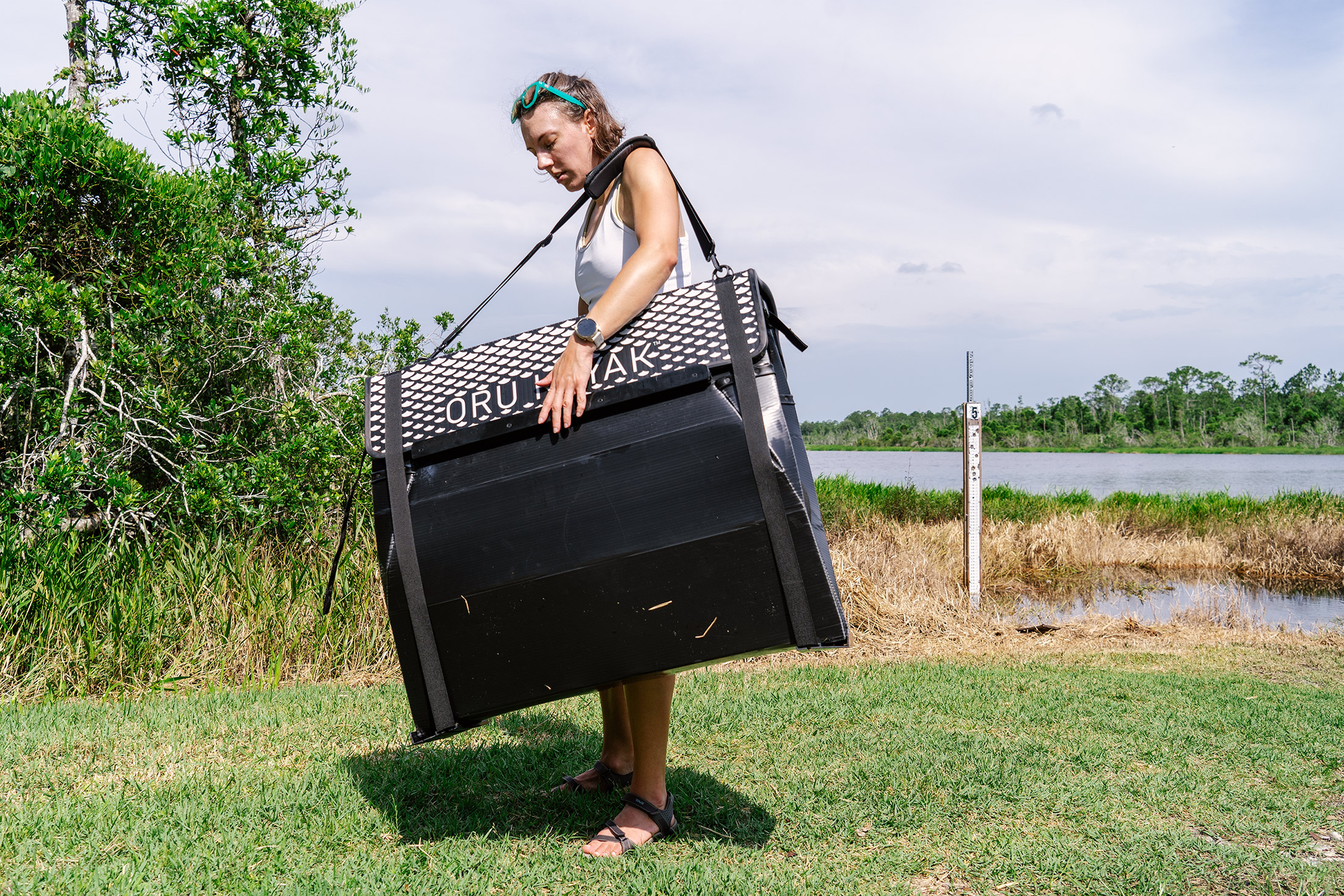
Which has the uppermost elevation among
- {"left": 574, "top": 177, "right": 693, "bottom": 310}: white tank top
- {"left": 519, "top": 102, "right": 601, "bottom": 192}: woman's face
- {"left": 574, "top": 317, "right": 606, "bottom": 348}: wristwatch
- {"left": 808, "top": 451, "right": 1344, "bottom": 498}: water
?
{"left": 519, "top": 102, "right": 601, "bottom": 192}: woman's face

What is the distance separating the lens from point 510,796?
271 cm

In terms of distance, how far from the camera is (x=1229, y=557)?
13469 millimetres

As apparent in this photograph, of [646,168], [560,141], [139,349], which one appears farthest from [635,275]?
[139,349]

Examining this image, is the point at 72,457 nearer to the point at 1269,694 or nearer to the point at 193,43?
the point at 193,43

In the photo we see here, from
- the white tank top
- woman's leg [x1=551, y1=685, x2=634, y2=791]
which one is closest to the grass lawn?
woman's leg [x1=551, y1=685, x2=634, y2=791]

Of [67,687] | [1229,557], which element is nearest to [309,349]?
[67,687]

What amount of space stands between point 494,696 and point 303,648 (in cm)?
368

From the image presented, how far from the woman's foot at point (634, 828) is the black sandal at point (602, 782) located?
0.99ft

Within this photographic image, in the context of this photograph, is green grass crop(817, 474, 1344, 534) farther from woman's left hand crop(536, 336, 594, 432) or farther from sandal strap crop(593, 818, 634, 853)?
woman's left hand crop(536, 336, 594, 432)

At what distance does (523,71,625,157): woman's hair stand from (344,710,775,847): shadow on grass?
185 cm

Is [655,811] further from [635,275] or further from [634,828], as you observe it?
[635,275]

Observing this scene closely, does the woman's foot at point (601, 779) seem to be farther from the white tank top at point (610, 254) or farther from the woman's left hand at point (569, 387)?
the white tank top at point (610, 254)

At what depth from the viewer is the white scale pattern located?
6.39 ft

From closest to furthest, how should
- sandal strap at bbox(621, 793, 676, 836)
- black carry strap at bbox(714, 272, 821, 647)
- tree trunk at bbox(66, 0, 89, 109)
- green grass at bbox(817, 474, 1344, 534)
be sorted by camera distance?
black carry strap at bbox(714, 272, 821, 647)
sandal strap at bbox(621, 793, 676, 836)
tree trunk at bbox(66, 0, 89, 109)
green grass at bbox(817, 474, 1344, 534)
